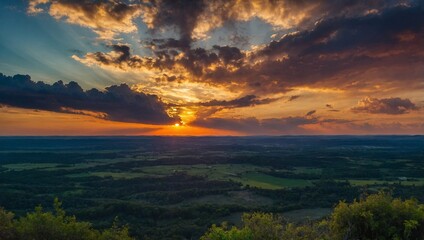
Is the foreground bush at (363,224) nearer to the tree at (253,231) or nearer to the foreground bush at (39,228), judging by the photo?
the tree at (253,231)

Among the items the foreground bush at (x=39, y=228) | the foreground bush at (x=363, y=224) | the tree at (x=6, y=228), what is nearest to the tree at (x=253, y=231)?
the foreground bush at (x=363, y=224)

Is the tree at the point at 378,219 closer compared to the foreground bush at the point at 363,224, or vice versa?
the foreground bush at the point at 363,224

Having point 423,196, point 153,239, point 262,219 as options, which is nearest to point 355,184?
point 423,196

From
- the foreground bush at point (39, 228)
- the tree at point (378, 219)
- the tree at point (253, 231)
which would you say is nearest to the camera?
the tree at point (253, 231)

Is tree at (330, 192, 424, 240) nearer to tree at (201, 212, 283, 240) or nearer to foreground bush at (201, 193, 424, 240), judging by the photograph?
foreground bush at (201, 193, 424, 240)

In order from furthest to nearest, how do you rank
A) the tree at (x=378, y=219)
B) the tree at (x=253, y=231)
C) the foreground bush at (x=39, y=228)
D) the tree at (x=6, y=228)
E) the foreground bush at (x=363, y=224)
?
the tree at (x=378, y=219)
the foreground bush at (x=363, y=224)
the foreground bush at (x=39, y=228)
the tree at (x=6, y=228)
the tree at (x=253, y=231)

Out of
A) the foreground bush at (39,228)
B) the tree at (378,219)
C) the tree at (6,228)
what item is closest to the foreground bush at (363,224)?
the tree at (378,219)

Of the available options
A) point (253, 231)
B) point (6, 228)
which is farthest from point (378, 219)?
point (6, 228)

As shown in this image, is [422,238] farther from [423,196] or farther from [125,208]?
[423,196]
